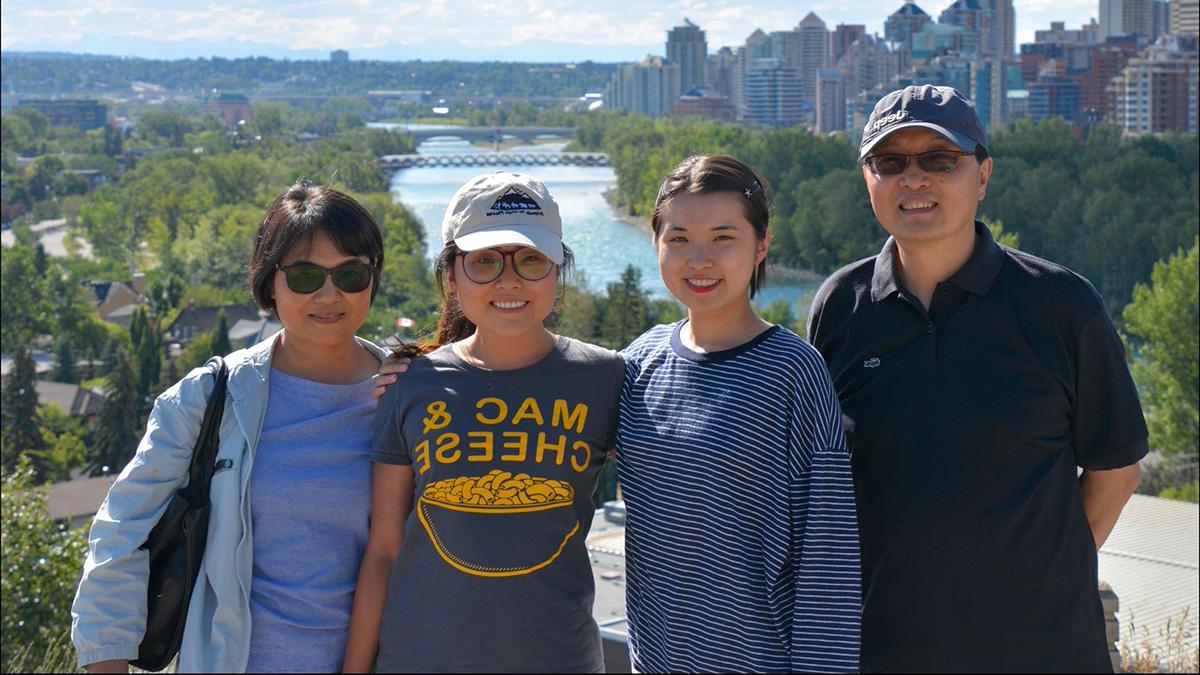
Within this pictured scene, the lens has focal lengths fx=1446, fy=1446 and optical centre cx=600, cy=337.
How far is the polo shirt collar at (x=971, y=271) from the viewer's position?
2.06m

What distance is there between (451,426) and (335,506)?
0.21m

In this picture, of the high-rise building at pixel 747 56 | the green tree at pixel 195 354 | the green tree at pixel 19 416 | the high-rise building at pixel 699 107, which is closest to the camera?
the green tree at pixel 19 416

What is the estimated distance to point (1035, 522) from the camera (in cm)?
198

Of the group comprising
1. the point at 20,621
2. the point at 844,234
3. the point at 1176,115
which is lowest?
the point at 20,621

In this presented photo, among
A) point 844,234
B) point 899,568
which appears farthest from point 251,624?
point 844,234

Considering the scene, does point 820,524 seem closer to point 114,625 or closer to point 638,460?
point 638,460

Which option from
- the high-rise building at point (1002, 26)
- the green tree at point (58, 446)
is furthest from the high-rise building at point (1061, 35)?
the green tree at point (58, 446)

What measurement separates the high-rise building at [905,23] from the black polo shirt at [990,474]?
289ft

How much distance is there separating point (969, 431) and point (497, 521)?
2.17 ft

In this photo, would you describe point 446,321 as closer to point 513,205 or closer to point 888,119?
point 513,205

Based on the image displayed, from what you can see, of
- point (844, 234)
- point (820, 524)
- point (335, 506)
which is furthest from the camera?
point (844, 234)

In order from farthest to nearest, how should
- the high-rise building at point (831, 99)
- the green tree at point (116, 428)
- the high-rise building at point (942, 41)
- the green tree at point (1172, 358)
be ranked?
the high-rise building at point (831, 99), the high-rise building at point (942, 41), the green tree at point (116, 428), the green tree at point (1172, 358)

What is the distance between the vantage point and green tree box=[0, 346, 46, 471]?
2274cm

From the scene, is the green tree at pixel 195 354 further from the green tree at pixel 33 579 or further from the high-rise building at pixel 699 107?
the high-rise building at pixel 699 107
